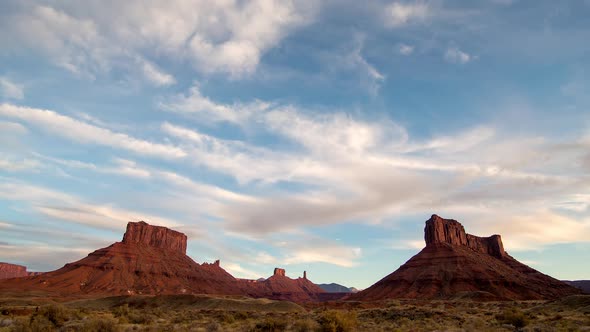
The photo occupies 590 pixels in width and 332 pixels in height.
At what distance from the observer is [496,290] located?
105125 mm

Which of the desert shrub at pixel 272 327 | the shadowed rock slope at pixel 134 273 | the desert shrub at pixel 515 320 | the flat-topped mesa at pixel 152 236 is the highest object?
the flat-topped mesa at pixel 152 236

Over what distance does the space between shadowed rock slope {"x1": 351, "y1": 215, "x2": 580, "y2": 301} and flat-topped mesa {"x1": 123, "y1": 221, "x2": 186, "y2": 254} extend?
106660 mm

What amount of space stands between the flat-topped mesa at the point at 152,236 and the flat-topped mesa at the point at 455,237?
12962cm

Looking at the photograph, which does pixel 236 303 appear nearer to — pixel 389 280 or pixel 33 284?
pixel 389 280

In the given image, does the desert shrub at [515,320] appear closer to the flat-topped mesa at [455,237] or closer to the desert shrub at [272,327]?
the desert shrub at [272,327]

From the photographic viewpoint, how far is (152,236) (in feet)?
607

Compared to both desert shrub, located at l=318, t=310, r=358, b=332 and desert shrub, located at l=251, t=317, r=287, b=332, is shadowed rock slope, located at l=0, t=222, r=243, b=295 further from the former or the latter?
desert shrub, located at l=318, t=310, r=358, b=332

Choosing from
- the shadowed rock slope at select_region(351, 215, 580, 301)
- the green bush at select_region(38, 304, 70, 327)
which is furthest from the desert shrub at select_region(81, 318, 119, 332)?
the shadowed rock slope at select_region(351, 215, 580, 301)

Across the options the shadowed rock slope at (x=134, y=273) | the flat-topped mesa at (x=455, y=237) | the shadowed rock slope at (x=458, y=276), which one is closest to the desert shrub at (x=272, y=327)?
the shadowed rock slope at (x=458, y=276)

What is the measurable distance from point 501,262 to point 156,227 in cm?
16338

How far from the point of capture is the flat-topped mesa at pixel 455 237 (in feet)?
521

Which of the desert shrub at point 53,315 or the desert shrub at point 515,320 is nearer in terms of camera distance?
the desert shrub at point 515,320

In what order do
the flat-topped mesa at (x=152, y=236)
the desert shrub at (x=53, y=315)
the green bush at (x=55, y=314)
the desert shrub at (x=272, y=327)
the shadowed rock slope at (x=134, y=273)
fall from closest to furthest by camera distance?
the desert shrub at (x=272, y=327) < the desert shrub at (x=53, y=315) < the green bush at (x=55, y=314) < the shadowed rock slope at (x=134, y=273) < the flat-topped mesa at (x=152, y=236)

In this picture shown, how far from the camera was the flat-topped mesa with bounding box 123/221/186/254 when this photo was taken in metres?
177
